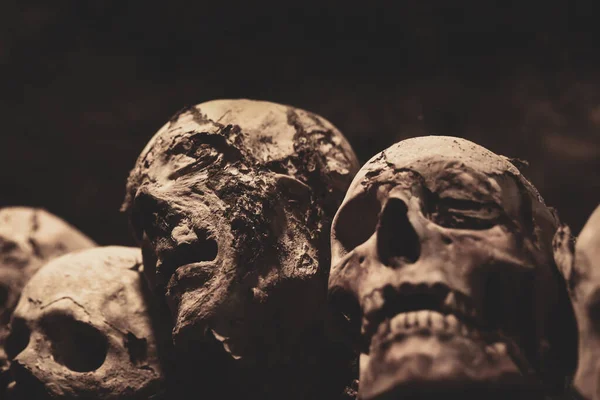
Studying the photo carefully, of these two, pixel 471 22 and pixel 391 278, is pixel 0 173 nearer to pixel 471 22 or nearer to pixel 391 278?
pixel 471 22

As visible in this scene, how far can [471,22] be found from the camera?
2043 millimetres

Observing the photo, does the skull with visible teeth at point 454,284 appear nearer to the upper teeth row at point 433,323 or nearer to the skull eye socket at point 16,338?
the upper teeth row at point 433,323

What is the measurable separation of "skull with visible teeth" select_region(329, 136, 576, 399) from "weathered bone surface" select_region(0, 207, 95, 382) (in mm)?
1168

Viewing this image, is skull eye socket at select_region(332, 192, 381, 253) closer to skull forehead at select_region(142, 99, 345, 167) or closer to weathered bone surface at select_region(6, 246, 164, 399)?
skull forehead at select_region(142, 99, 345, 167)

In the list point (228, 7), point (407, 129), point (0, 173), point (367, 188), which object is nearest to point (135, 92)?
point (228, 7)

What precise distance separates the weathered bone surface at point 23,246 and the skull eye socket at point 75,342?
0.95 feet

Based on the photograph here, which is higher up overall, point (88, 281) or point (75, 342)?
point (88, 281)

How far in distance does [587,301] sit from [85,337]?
113 centimetres

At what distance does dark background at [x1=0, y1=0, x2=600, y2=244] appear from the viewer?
2.04 meters

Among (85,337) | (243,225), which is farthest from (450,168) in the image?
(85,337)

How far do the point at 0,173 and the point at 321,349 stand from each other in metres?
1.69

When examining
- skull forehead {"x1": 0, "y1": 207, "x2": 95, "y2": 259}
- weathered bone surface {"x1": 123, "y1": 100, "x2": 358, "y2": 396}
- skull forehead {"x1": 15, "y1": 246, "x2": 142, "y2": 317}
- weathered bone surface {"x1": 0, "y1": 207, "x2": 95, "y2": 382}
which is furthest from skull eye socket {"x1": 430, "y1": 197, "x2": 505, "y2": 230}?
skull forehead {"x1": 0, "y1": 207, "x2": 95, "y2": 259}

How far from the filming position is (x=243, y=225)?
58.4 inches

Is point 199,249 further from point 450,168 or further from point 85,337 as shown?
point 450,168
